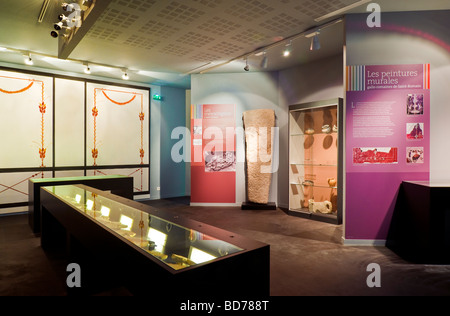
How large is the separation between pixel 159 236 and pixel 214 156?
4.86 metres

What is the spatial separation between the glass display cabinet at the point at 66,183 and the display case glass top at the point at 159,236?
227cm

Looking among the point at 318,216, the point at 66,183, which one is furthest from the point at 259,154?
the point at 66,183

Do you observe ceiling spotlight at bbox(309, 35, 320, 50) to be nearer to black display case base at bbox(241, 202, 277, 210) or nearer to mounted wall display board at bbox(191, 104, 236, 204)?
mounted wall display board at bbox(191, 104, 236, 204)

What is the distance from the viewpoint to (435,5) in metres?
3.46

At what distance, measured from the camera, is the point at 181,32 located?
169 inches

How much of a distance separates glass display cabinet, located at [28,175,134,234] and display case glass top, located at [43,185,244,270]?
2.27 m

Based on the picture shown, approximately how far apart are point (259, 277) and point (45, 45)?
17.4 ft

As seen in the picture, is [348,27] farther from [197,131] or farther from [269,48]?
[197,131]

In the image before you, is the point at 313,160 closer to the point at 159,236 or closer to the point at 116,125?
the point at 159,236

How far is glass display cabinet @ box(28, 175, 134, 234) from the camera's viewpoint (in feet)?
14.0

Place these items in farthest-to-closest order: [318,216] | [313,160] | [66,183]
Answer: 1. [313,160]
2. [318,216]
3. [66,183]

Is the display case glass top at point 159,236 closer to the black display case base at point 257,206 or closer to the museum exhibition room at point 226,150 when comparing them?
the museum exhibition room at point 226,150

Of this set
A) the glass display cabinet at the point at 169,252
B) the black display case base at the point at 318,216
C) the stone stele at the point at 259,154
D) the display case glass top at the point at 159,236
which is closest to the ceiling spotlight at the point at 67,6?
the display case glass top at the point at 159,236
